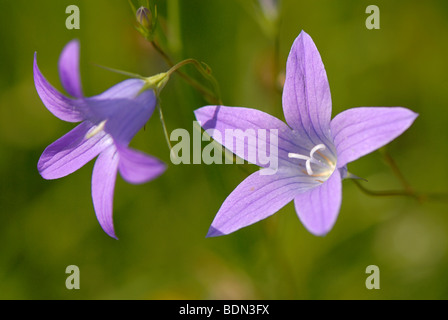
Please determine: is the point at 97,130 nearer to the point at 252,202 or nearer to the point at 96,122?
the point at 96,122

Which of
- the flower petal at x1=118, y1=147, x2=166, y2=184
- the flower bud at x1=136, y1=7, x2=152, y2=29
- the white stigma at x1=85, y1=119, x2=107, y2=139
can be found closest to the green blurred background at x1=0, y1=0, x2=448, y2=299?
the flower bud at x1=136, y1=7, x2=152, y2=29

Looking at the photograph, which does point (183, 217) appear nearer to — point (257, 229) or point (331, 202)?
point (257, 229)

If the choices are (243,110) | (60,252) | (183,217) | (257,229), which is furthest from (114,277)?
(243,110)

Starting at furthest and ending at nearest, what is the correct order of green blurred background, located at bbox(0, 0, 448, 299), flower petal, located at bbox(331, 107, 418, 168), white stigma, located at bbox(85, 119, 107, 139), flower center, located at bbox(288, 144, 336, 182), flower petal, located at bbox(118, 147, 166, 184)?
green blurred background, located at bbox(0, 0, 448, 299) → flower center, located at bbox(288, 144, 336, 182) → white stigma, located at bbox(85, 119, 107, 139) → flower petal, located at bbox(331, 107, 418, 168) → flower petal, located at bbox(118, 147, 166, 184)

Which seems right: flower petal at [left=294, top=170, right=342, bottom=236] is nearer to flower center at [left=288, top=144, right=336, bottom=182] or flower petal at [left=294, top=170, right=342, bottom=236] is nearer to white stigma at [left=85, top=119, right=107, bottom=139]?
flower center at [left=288, top=144, right=336, bottom=182]

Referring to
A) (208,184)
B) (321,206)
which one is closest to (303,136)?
(321,206)

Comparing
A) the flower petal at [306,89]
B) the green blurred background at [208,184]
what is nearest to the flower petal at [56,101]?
the flower petal at [306,89]

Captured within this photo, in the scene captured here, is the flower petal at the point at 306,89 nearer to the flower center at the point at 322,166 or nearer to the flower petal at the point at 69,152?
the flower center at the point at 322,166

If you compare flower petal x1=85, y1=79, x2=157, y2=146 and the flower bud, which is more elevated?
the flower bud
